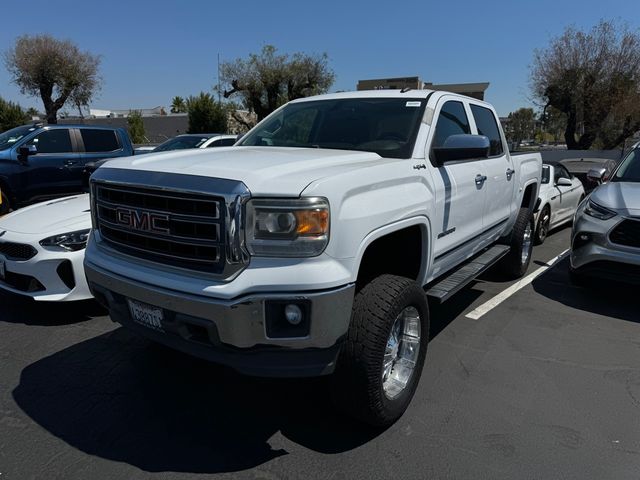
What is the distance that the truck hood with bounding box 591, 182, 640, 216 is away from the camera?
507cm

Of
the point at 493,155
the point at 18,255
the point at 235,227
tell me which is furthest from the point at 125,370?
the point at 493,155

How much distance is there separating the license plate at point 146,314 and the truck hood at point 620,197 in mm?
4771

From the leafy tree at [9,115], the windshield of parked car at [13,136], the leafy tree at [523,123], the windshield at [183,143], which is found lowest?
the leafy tree at [523,123]

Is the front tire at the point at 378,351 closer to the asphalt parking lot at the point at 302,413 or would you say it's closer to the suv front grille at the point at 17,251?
the asphalt parking lot at the point at 302,413

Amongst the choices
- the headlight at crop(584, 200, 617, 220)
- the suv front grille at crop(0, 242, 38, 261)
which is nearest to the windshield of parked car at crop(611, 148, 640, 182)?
the headlight at crop(584, 200, 617, 220)

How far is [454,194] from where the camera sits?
367 cm

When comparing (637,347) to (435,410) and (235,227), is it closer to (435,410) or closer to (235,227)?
(435,410)

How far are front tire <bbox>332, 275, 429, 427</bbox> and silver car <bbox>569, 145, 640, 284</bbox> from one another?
3.13 metres

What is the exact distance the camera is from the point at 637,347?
4.23m

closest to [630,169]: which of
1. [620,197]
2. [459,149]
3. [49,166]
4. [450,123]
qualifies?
[620,197]

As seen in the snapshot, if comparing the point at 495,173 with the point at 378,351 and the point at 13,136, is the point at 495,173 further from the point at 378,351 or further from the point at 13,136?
the point at 13,136

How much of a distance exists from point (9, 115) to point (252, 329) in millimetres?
44446

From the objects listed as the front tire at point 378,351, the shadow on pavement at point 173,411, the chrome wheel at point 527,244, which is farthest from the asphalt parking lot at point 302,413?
the chrome wheel at point 527,244

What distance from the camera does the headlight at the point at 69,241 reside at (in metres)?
4.30
